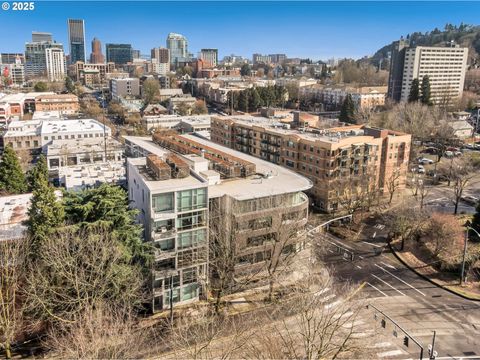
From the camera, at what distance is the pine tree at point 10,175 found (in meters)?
44.2

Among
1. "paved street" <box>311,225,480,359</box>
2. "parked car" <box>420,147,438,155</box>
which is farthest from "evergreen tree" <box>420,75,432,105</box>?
"paved street" <box>311,225,480,359</box>

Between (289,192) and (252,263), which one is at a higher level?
(289,192)

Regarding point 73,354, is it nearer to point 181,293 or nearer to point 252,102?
point 181,293

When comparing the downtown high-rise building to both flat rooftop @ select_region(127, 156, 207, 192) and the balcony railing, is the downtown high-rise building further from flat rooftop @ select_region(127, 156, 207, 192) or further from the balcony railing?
the balcony railing

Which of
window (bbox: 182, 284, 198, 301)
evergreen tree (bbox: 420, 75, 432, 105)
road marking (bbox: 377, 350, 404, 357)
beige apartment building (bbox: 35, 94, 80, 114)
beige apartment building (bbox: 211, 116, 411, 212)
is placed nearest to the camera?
road marking (bbox: 377, 350, 404, 357)

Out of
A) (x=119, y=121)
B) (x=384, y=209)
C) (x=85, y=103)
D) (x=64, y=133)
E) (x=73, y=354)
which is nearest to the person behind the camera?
(x=73, y=354)

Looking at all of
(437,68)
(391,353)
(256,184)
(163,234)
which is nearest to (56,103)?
(256,184)

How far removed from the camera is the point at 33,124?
8088 cm

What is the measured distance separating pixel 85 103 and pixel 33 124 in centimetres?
3682

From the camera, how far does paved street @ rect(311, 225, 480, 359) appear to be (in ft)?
84.3

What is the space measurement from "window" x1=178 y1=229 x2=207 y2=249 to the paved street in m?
12.5

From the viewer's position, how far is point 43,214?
23859 mm

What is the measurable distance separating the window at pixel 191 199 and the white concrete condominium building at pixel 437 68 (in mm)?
109196

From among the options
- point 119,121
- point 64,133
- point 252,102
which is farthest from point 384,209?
point 119,121
